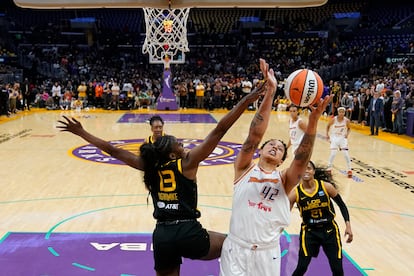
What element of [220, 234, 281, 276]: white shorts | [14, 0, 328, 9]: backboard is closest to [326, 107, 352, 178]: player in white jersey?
[14, 0, 328, 9]: backboard

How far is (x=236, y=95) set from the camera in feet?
78.1

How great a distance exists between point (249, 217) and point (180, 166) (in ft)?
1.90

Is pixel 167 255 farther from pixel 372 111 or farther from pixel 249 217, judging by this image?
pixel 372 111

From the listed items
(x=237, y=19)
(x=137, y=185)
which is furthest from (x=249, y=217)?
(x=237, y=19)

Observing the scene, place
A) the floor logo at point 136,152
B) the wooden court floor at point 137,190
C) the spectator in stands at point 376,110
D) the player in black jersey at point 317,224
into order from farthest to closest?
1. the spectator in stands at point 376,110
2. the floor logo at point 136,152
3. the wooden court floor at point 137,190
4. the player in black jersey at point 317,224

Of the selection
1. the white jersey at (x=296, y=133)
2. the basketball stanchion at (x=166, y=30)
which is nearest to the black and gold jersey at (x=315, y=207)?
the white jersey at (x=296, y=133)

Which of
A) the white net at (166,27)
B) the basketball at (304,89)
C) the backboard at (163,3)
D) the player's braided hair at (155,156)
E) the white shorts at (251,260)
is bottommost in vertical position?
the white shorts at (251,260)

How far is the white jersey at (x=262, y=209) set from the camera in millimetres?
2918

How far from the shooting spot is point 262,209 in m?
2.92

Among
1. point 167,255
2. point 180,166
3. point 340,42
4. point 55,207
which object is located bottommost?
point 55,207

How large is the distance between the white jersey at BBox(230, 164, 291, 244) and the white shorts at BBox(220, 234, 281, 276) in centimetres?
4

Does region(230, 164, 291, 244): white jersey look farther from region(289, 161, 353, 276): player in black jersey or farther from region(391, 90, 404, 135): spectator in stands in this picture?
region(391, 90, 404, 135): spectator in stands

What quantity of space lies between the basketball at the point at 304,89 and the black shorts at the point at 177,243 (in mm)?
1358

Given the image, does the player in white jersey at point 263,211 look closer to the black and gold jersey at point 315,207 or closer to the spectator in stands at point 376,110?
the black and gold jersey at point 315,207
